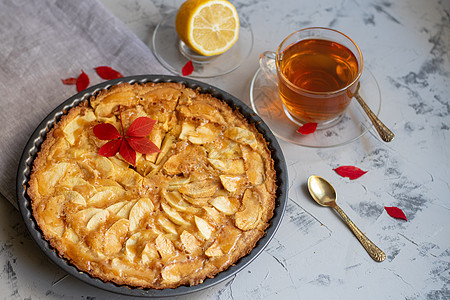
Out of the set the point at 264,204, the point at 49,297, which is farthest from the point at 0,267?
the point at 264,204

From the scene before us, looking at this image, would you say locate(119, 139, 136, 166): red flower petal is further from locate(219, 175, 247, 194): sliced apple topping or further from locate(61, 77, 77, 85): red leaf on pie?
locate(61, 77, 77, 85): red leaf on pie

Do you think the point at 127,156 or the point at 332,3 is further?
the point at 332,3

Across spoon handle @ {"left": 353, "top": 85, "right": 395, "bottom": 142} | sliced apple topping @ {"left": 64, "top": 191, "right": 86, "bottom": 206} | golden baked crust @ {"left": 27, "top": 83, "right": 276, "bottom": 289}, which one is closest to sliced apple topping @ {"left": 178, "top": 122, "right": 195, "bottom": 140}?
golden baked crust @ {"left": 27, "top": 83, "right": 276, "bottom": 289}

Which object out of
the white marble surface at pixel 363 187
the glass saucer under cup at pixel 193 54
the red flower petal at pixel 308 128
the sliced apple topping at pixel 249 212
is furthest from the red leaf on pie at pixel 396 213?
the glass saucer under cup at pixel 193 54

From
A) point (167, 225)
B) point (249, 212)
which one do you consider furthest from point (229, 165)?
point (167, 225)

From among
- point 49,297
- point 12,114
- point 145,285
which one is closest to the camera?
point 145,285

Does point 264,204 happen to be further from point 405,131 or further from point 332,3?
point 332,3

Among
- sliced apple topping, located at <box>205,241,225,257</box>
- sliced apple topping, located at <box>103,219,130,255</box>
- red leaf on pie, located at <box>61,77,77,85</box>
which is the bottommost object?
sliced apple topping, located at <box>205,241,225,257</box>
